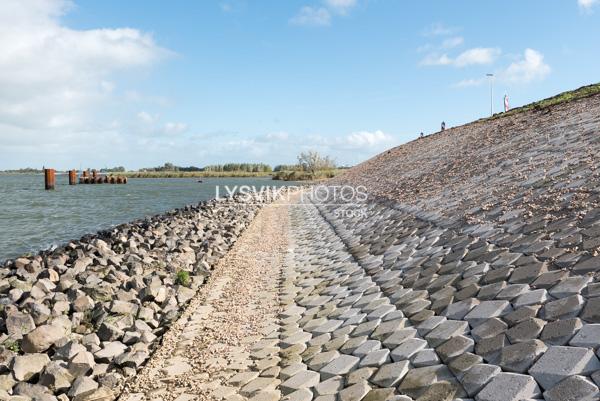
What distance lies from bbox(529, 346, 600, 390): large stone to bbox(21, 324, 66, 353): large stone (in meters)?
5.17

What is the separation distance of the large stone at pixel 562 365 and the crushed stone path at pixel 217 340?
7.71 feet

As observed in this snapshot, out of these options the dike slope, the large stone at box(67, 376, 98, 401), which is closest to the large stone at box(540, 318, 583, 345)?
the dike slope

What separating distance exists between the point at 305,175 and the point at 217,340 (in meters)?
68.6

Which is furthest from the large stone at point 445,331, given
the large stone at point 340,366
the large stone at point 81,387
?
the large stone at point 81,387

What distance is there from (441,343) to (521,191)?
465 centimetres

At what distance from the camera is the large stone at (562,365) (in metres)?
2.99

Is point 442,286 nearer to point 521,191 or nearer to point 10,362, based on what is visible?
point 521,191

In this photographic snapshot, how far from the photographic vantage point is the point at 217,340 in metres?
5.84

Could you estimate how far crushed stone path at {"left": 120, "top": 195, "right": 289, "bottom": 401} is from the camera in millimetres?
4594

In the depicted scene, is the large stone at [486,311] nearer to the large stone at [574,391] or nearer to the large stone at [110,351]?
the large stone at [574,391]

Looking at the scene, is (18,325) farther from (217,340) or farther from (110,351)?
(217,340)

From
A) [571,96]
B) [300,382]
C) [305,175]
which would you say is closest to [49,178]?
[305,175]

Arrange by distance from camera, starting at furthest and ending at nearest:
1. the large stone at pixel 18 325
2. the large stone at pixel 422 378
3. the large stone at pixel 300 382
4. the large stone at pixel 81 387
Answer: the large stone at pixel 18 325 < the large stone at pixel 81 387 < the large stone at pixel 300 382 < the large stone at pixel 422 378

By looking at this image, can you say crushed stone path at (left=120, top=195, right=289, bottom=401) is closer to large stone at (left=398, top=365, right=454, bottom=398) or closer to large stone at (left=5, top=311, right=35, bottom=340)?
large stone at (left=398, top=365, right=454, bottom=398)
